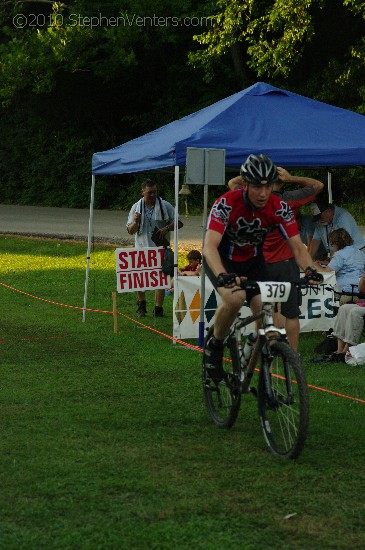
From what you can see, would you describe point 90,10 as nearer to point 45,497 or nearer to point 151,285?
point 151,285

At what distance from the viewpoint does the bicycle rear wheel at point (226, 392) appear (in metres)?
7.23

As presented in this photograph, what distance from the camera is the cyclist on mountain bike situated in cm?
693

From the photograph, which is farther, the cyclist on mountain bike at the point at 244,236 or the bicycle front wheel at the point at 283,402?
the cyclist on mountain bike at the point at 244,236

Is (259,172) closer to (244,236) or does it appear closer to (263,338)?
(244,236)

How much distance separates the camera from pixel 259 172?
6.89m

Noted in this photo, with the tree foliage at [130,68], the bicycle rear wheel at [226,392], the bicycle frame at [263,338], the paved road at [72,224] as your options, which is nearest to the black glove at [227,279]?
the bicycle frame at [263,338]

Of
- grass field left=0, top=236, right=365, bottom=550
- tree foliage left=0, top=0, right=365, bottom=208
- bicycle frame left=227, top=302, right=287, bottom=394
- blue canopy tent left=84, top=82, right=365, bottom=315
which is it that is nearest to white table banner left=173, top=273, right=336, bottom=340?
grass field left=0, top=236, right=365, bottom=550

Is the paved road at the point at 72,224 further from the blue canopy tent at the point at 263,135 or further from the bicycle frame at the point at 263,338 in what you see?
the bicycle frame at the point at 263,338

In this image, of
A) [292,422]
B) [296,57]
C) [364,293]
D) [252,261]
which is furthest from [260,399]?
[296,57]

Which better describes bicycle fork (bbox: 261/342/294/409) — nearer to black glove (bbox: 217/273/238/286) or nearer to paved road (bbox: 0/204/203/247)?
black glove (bbox: 217/273/238/286)

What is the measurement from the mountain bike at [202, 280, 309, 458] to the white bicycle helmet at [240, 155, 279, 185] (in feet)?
2.32

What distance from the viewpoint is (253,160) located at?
22.8 ft

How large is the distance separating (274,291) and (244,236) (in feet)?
2.45

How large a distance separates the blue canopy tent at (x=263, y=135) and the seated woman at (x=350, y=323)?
1989 millimetres
